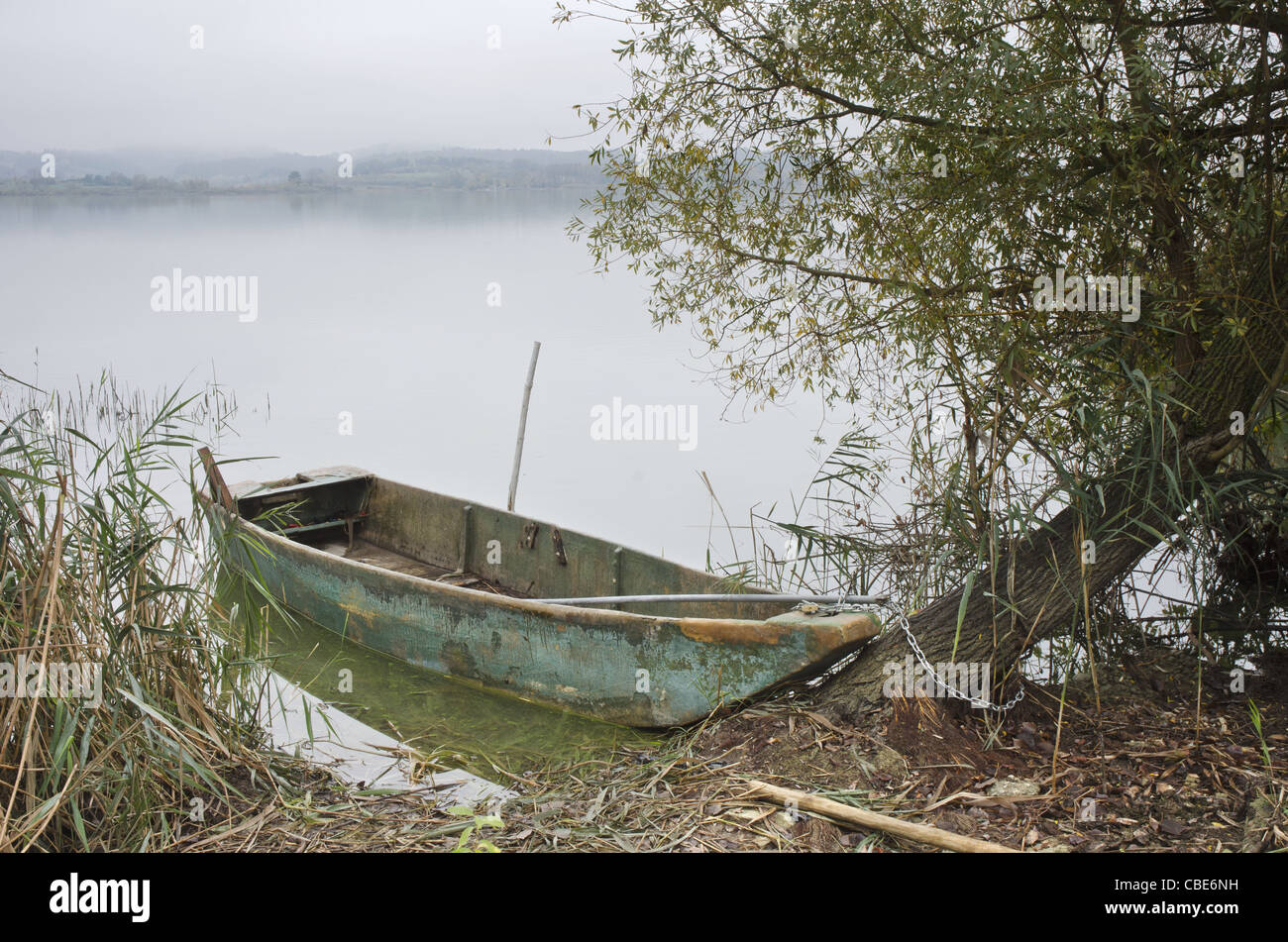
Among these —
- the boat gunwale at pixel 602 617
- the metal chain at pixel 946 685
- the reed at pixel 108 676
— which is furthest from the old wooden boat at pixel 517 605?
the reed at pixel 108 676

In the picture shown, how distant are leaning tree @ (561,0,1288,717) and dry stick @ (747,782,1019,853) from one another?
80cm

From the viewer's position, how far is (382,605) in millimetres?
6637

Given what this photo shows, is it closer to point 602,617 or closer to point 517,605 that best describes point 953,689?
point 602,617

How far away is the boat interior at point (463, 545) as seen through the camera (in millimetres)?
6386

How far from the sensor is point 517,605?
583 centimetres

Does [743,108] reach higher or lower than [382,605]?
higher

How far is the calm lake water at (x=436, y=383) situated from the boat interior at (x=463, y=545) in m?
0.57

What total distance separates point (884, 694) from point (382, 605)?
322 centimetres

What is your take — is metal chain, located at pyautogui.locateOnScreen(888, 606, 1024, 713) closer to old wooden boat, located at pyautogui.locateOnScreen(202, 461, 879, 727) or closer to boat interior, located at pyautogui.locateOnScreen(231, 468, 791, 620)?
old wooden boat, located at pyautogui.locateOnScreen(202, 461, 879, 727)

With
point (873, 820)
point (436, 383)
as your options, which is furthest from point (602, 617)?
point (436, 383)

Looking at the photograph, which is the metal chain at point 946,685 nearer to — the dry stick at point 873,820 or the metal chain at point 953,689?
the metal chain at point 953,689

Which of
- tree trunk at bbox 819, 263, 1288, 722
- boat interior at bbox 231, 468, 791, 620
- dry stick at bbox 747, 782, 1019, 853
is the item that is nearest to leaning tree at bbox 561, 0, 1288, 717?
tree trunk at bbox 819, 263, 1288, 722

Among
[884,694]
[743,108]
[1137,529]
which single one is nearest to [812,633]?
[884,694]

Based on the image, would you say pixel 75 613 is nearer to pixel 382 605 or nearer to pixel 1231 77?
pixel 382 605
